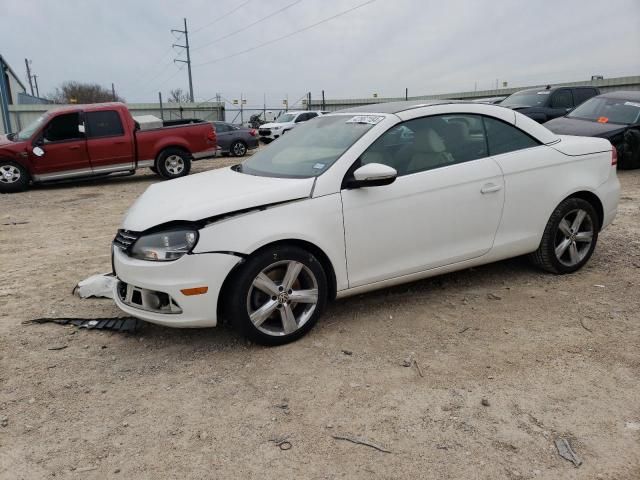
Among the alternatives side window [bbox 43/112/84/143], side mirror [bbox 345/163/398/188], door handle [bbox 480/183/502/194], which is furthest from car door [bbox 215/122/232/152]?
side mirror [bbox 345/163/398/188]

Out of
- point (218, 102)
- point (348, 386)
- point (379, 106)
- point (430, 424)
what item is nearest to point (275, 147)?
point (379, 106)

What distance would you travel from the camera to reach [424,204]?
373 centimetres

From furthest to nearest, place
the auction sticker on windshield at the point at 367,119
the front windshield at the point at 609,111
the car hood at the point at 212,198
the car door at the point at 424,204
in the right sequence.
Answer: the front windshield at the point at 609,111
the auction sticker on windshield at the point at 367,119
the car door at the point at 424,204
the car hood at the point at 212,198

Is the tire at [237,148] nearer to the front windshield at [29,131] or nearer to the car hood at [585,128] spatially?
the front windshield at [29,131]

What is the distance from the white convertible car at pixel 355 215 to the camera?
10.5 ft

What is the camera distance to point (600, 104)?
33.7 ft

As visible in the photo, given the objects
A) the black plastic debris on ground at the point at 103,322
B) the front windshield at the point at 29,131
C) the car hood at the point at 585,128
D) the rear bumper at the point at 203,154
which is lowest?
the black plastic debris on ground at the point at 103,322

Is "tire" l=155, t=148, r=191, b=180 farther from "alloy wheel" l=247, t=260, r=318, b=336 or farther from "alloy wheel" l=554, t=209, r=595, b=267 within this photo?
"alloy wheel" l=554, t=209, r=595, b=267

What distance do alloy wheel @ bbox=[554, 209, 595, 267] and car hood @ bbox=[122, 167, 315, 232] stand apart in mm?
2434

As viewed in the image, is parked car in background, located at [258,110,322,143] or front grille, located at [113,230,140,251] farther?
parked car in background, located at [258,110,322,143]

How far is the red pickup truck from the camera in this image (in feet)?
35.3

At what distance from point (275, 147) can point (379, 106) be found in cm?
97

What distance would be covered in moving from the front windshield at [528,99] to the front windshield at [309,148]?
34.3 feet

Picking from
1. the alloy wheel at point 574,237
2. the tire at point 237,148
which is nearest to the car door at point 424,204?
the alloy wheel at point 574,237
